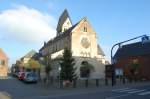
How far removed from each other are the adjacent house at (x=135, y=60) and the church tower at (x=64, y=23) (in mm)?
19858

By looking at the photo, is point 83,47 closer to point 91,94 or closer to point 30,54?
point 91,94

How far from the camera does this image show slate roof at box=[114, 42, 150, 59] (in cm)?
7556

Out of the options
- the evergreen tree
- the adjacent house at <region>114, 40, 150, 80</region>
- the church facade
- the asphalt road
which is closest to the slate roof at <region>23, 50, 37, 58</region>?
the church facade

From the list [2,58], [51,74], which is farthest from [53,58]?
[2,58]

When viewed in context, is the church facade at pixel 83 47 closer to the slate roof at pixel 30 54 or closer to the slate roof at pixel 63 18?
the slate roof at pixel 63 18

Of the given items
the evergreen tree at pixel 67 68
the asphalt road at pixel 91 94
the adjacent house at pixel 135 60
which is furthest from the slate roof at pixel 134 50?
the asphalt road at pixel 91 94

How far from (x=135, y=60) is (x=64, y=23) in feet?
102

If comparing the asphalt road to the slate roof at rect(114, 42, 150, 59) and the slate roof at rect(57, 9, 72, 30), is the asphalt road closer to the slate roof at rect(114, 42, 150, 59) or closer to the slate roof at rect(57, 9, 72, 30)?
the slate roof at rect(114, 42, 150, 59)

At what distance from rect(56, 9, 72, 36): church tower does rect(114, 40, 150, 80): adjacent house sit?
19.9m

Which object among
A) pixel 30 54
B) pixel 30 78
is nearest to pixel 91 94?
pixel 30 78

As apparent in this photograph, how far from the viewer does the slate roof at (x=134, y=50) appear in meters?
75.6

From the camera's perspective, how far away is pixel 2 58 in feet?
361

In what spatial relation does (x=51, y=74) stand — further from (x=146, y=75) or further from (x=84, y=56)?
(x=146, y=75)

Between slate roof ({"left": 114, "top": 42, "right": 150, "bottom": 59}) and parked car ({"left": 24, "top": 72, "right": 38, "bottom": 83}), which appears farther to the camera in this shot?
slate roof ({"left": 114, "top": 42, "right": 150, "bottom": 59})
